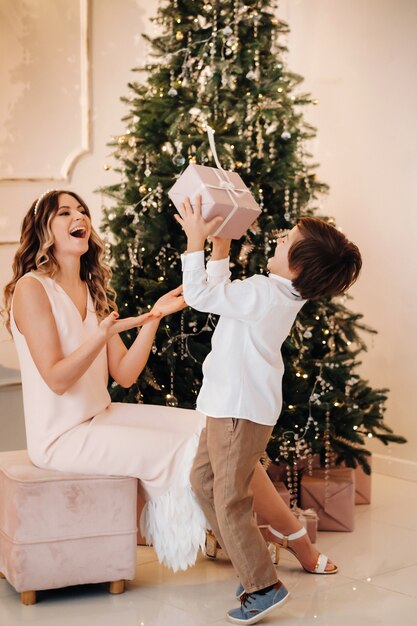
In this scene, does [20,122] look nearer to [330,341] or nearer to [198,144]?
[198,144]

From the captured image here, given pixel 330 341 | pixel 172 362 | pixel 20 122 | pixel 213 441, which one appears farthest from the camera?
pixel 20 122

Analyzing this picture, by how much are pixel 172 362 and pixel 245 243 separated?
0.58 m

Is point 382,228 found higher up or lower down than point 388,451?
higher up

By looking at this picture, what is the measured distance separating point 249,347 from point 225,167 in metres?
1.18

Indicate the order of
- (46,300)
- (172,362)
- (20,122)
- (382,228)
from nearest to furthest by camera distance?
(46,300)
(172,362)
(20,122)
(382,228)

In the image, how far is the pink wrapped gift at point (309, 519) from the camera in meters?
3.58

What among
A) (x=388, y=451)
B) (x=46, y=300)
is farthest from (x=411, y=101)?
(x=46, y=300)

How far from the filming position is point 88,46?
15.9 feet

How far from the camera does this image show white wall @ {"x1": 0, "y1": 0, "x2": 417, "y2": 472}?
15.6ft

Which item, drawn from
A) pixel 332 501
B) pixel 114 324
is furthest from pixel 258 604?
pixel 332 501

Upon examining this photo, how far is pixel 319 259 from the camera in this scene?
9.06ft

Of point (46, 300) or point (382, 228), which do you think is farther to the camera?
point (382, 228)

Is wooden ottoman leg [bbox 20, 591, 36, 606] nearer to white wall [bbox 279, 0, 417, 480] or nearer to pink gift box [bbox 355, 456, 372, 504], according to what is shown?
pink gift box [bbox 355, 456, 372, 504]

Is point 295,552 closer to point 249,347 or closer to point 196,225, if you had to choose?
point 249,347
